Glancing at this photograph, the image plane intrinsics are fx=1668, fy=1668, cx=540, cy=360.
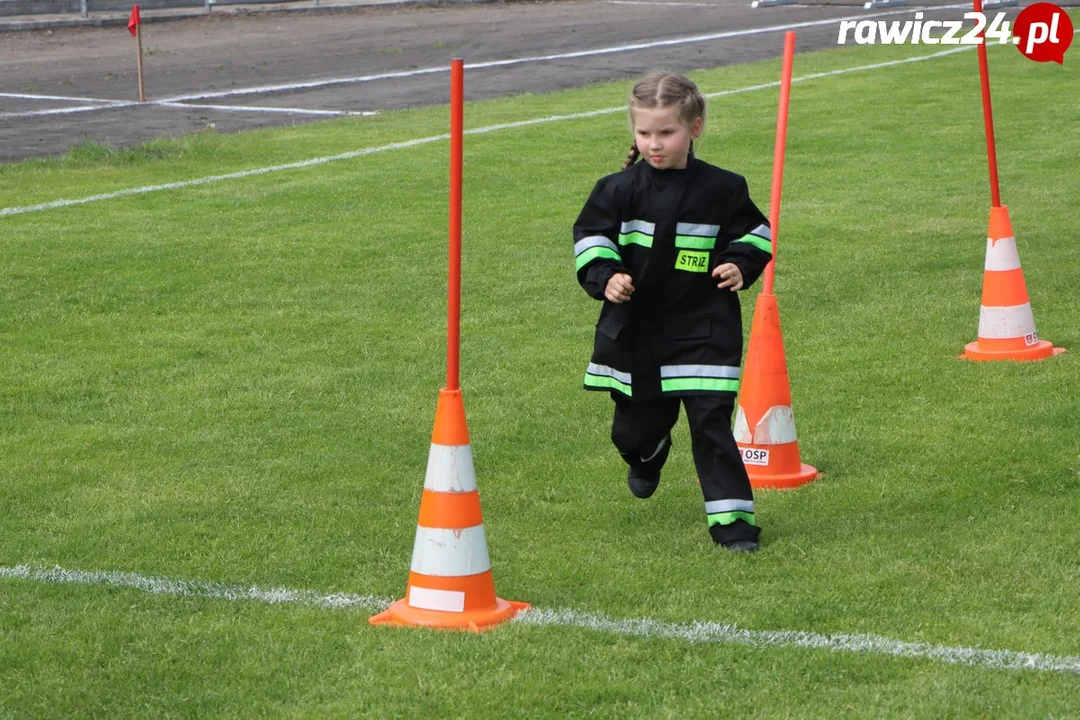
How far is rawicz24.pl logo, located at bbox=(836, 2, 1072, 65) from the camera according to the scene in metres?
22.4

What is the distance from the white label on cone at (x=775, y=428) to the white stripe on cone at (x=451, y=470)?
1.80 meters

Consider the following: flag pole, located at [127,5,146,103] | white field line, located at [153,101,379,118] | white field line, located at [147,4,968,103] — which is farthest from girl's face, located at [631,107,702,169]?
white field line, located at [147,4,968,103]

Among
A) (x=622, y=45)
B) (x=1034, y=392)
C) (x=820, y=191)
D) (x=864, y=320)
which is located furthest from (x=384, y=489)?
(x=622, y=45)

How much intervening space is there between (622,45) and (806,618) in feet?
75.7

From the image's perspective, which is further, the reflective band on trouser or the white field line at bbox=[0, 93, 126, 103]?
the white field line at bbox=[0, 93, 126, 103]

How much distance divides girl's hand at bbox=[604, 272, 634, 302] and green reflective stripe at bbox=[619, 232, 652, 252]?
324 millimetres

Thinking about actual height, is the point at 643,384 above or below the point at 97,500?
above

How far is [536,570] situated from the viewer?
521cm

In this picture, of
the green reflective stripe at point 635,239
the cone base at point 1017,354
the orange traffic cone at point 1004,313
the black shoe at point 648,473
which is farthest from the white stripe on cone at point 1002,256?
the green reflective stripe at point 635,239

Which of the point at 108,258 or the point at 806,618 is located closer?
the point at 806,618

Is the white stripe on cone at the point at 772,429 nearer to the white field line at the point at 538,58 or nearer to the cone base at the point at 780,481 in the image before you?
the cone base at the point at 780,481

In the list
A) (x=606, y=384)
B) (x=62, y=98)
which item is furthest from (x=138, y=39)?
(x=606, y=384)

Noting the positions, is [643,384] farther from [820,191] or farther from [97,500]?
[820,191]

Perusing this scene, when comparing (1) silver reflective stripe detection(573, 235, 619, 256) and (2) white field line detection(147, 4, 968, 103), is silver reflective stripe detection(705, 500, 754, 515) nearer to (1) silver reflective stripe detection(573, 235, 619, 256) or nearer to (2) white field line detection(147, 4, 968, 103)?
(1) silver reflective stripe detection(573, 235, 619, 256)
